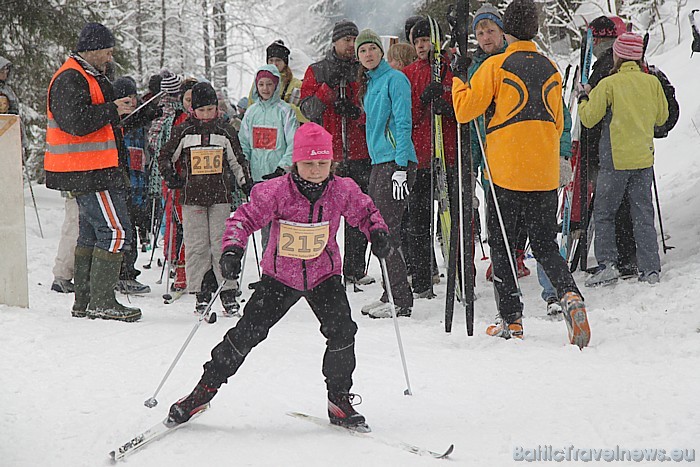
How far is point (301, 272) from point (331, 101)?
3.83 m

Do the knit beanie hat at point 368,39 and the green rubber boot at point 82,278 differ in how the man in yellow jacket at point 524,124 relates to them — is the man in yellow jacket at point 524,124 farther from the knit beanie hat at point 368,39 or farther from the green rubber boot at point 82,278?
the green rubber boot at point 82,278

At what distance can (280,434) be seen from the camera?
356 centimetres

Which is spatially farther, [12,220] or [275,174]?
[275,174]

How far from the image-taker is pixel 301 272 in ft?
12.1

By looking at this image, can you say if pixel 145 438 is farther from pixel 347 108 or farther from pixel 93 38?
pixel 347 108

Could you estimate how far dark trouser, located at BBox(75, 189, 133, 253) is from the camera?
5.83 meters

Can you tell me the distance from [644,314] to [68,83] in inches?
185

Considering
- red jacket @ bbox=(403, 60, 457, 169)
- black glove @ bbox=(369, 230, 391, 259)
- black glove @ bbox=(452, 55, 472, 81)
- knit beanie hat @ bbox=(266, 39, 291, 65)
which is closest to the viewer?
black glove @ bbox=(369, 230, 391, 259)

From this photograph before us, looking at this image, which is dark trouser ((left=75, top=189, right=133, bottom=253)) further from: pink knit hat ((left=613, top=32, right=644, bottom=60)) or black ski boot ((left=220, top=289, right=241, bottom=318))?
pink knit hat ((left=613, top=32, right=644, bottom=60))

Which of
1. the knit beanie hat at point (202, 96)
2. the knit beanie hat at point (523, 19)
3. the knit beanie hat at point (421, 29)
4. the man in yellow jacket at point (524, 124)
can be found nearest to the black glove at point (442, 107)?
the man in yellow jacket at point (524, 124)

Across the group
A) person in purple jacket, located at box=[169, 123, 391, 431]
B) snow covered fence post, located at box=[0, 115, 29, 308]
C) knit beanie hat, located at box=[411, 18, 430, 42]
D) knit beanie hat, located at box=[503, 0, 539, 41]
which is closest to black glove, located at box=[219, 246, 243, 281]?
person in purple jacket, located at box=[169, 123, 391, 431]

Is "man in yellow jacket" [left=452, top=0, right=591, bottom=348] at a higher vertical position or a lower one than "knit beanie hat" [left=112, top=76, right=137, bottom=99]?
lower

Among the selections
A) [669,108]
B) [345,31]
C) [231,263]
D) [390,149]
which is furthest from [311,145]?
[669,108]

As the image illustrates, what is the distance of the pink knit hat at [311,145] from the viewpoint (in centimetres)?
365
